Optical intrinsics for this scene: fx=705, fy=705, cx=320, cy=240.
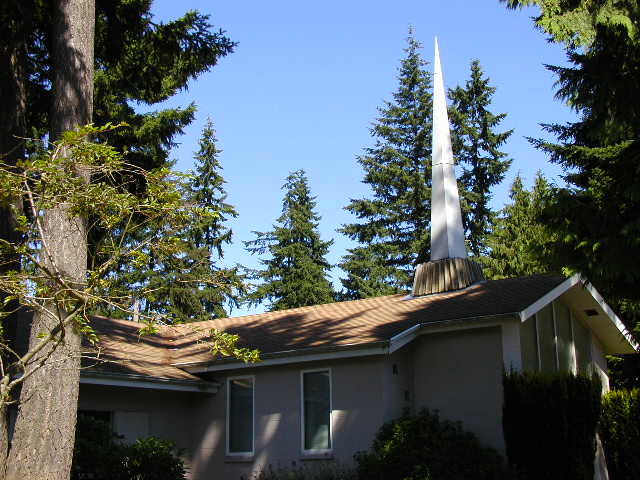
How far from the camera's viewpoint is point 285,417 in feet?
48.2

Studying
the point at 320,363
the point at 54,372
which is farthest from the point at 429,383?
the point at 54,372

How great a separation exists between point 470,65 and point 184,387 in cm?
2789

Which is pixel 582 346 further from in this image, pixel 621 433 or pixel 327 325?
pixel 327 325

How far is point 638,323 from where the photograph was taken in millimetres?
20000

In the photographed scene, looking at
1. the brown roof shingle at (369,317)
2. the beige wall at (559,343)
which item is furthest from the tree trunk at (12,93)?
the beige wall at (559,343)

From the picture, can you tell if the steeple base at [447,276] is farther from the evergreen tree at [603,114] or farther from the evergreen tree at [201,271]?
the evergreen tree at [201,271]

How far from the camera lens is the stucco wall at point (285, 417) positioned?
44.7 feet

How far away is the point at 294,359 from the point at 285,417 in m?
1.35

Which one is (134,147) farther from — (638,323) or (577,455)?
(638,323)

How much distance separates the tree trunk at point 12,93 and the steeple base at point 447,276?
9.29 metres

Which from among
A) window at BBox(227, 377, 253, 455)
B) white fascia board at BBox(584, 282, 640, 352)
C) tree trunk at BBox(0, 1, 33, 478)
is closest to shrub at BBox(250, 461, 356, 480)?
window at BBox(227, 377, 253, 455)

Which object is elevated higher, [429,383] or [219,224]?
[219,224]

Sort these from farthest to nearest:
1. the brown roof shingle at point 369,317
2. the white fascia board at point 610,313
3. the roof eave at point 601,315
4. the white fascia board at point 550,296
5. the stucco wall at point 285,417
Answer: the white fascia board at point 610,313, the brown roof shingle at point 369,317, the roof eave at point 601,315, the stucco wall at point 285,417, the white fascia board at point 550,296

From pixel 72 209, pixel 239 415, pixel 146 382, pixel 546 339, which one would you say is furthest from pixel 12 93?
pixel 546 339
